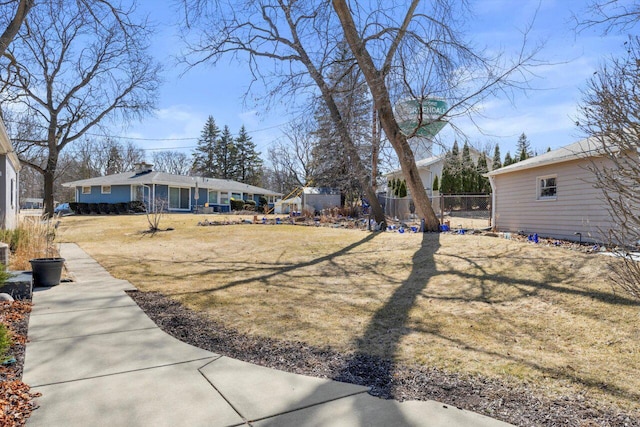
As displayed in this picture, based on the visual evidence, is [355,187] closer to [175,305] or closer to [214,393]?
[175,305]

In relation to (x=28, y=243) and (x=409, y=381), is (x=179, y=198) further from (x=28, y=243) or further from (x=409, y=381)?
(x=409, y=381)

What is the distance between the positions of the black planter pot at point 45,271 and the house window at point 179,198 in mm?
25540

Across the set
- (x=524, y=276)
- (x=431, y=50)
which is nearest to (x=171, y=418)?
(x=524, y=276)

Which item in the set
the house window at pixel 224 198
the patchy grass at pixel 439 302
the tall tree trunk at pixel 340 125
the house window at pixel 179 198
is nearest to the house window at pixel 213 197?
the house window at pixel 224 198

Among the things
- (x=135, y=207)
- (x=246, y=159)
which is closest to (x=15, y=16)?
(x=135, y=207)

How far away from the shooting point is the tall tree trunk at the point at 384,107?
10.5 m

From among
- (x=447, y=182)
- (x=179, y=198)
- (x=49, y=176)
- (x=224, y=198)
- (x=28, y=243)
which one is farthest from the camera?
(x=224, y=198)

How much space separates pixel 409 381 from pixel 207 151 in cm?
5283

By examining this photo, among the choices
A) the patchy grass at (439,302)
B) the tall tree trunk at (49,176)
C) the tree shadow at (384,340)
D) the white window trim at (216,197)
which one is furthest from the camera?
the white window trim at (216,197)

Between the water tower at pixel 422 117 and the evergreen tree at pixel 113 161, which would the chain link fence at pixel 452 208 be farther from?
the evergreen tree at pixel 113 161

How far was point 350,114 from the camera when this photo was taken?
40.7 feet

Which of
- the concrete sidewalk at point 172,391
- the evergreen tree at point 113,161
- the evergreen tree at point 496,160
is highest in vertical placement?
the evergreen tree at point 113,161

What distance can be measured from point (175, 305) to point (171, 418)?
310cm

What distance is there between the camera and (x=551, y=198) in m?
12.9
